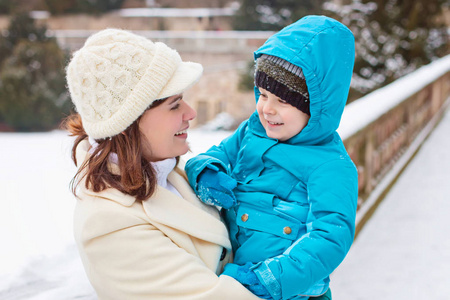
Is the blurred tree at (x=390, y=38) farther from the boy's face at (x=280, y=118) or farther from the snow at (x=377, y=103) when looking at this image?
the boy's face at (x=280, y=118)

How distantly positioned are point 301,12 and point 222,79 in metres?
4.05

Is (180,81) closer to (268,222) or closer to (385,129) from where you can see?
(268,222)

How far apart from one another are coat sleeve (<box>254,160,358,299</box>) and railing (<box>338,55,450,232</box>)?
1362 mm

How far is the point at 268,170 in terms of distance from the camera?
1486 mm

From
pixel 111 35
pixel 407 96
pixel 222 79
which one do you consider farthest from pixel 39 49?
pixel 111 35

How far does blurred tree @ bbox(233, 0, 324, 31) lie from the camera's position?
20875mm

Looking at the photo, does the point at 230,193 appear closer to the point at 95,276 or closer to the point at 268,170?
the point at 268,170

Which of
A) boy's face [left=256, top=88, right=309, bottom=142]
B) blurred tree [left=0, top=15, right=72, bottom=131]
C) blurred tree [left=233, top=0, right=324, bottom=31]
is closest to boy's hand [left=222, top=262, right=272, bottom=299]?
boy's face [left=256, top=88, right=309, bottom=142]

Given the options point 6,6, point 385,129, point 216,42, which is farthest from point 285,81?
point 6,6

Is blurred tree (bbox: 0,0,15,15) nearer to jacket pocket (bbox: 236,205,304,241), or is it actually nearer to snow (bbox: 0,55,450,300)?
snow (bbox: 0,55,450,300)

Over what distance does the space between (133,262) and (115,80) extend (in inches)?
16.8

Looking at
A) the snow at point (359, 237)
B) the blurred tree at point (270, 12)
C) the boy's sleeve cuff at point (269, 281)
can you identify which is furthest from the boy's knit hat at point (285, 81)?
the blurred tree at point (270, 12)

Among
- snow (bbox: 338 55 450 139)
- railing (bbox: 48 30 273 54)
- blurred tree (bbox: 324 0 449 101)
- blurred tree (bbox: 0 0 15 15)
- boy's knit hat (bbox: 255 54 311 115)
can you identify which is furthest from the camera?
blurred tree (bbox: 0 0 15 15)

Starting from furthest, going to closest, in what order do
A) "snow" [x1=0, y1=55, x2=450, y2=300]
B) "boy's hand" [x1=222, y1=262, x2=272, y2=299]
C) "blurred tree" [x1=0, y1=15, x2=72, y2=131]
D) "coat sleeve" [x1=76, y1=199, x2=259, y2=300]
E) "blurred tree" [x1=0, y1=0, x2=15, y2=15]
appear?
"blurred tree" [x1=0, y1=0, x2=15, y2=15], "blurred tree" [x1=0, y1=15, x2=72, y2=131], "snow" [x1=0, y1=55, x2=450, y2=300], "boy's hand" [x1=222, y1=262, x2=272, y2=299], "coat sleeve" [x1=76, y1=199, x2=259, y2=300]
